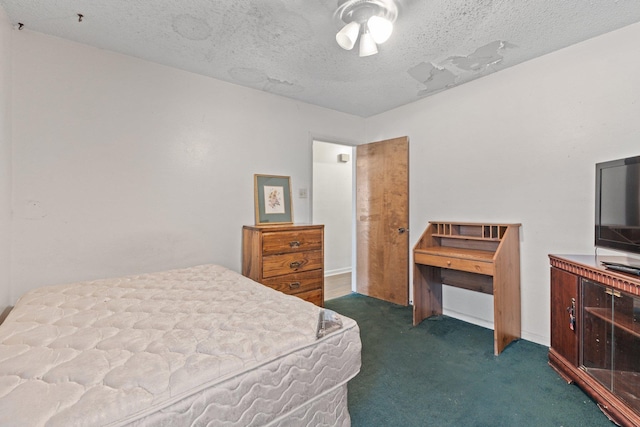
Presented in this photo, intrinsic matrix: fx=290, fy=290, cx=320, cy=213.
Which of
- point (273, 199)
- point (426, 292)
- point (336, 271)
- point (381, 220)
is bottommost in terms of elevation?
point (336, 271)

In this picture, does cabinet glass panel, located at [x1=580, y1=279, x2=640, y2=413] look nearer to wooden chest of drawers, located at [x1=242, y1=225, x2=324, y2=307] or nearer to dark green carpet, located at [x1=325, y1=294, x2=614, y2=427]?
dark green carpet, located at [x1=325, y1=294, x2=614, y2=427]

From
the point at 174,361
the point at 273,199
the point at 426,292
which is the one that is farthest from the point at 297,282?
the point at 174,361

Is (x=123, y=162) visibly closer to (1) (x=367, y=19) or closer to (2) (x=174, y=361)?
(2) (x=174, y=361)

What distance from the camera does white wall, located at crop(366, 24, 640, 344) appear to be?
2.06 m

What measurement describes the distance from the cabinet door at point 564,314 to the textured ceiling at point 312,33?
167cm

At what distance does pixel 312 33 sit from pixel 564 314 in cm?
256

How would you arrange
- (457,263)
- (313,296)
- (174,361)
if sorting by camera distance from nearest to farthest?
(174,361)
(457,263)
(313,296)

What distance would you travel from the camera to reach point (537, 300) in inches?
95.5

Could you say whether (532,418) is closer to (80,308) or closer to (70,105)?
(80,308)

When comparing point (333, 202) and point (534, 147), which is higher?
point (534, 147)

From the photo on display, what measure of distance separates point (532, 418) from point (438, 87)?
2.74 metres

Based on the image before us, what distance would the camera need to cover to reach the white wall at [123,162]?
199cm

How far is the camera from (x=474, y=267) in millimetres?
2393

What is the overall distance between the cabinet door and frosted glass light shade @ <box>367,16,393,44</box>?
6.30 ft
